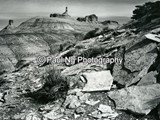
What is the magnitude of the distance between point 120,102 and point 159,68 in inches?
40.0

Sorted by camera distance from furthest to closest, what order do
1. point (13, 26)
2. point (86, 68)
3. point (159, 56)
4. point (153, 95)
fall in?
point (13, 26)
point (86, 68)
point (159, 56)
point (153, 95)

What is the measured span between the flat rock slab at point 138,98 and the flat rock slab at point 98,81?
0.31 meters

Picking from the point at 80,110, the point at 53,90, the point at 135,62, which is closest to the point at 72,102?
the point at 80,110

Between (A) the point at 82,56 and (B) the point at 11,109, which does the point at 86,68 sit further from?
Answer: (B) the point at 11,109

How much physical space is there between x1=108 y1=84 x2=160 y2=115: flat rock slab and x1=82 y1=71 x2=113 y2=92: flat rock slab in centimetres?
31

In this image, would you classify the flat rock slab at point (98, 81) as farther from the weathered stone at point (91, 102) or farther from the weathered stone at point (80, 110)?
the weathered stone at point (80, 110)

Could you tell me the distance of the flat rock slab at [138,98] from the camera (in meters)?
3.00

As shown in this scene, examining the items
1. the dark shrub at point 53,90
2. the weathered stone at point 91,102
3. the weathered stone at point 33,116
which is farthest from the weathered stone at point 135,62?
the weathered stone at point 33,116

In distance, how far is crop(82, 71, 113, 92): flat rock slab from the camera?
12.4 feet

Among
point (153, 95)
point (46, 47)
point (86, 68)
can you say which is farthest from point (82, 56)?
point (46, 47)

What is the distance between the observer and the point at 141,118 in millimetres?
2865

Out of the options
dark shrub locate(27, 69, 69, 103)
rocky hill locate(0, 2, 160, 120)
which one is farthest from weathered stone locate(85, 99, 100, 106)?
dark shrub locate(27, 69, 69, 103)

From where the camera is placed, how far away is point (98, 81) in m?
4.01

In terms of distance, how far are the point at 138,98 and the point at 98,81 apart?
100 cm
